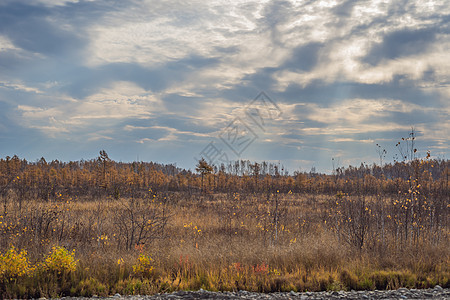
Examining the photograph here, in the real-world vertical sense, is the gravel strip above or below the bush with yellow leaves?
below

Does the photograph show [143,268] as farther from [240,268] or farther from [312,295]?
[312,295]

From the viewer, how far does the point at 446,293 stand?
21.1 feet

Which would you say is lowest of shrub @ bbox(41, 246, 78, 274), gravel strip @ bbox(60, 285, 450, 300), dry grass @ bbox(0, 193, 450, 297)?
gravel strip @ bbox(60, 285, 450, 300)

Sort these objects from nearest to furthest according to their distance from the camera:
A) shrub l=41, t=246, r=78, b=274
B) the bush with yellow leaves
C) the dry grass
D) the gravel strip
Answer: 1. the gravel strip
2. the bush with yellow leaves
3. the dry grass
4. shrub l=41, t=246, r=78, b=274

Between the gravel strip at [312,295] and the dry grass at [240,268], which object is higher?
the dry grass at [240,268]

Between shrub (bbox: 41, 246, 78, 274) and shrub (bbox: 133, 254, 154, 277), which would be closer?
shrub (bbox: 41, 246, 78, 274)

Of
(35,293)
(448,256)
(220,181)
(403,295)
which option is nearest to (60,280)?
(35,293)

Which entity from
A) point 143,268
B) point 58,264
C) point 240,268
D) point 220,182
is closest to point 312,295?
point 240,268

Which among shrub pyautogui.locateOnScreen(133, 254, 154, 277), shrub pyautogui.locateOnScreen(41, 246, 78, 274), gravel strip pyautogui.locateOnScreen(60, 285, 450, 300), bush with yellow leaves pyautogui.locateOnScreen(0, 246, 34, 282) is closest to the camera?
gravel strip pyautogui.locateOnScreen(60, 285, 450, 300)

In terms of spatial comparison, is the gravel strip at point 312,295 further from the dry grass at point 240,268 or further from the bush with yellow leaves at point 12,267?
the bush with yellow leaves at point 12,267

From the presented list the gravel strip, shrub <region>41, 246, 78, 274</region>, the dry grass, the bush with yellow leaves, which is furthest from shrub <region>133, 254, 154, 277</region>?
the bush with yellow leaves

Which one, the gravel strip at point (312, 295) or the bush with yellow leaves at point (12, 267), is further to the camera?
the bush with yellow leaves at point (12, 267)

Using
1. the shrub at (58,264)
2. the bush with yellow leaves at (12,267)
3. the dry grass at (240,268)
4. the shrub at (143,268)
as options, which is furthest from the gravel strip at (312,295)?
the bush with yellow leaves at (12,267)

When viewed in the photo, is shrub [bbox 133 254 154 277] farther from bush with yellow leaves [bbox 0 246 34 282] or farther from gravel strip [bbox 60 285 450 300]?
bush with yellow leaves [bbox 0 246 34 282]
